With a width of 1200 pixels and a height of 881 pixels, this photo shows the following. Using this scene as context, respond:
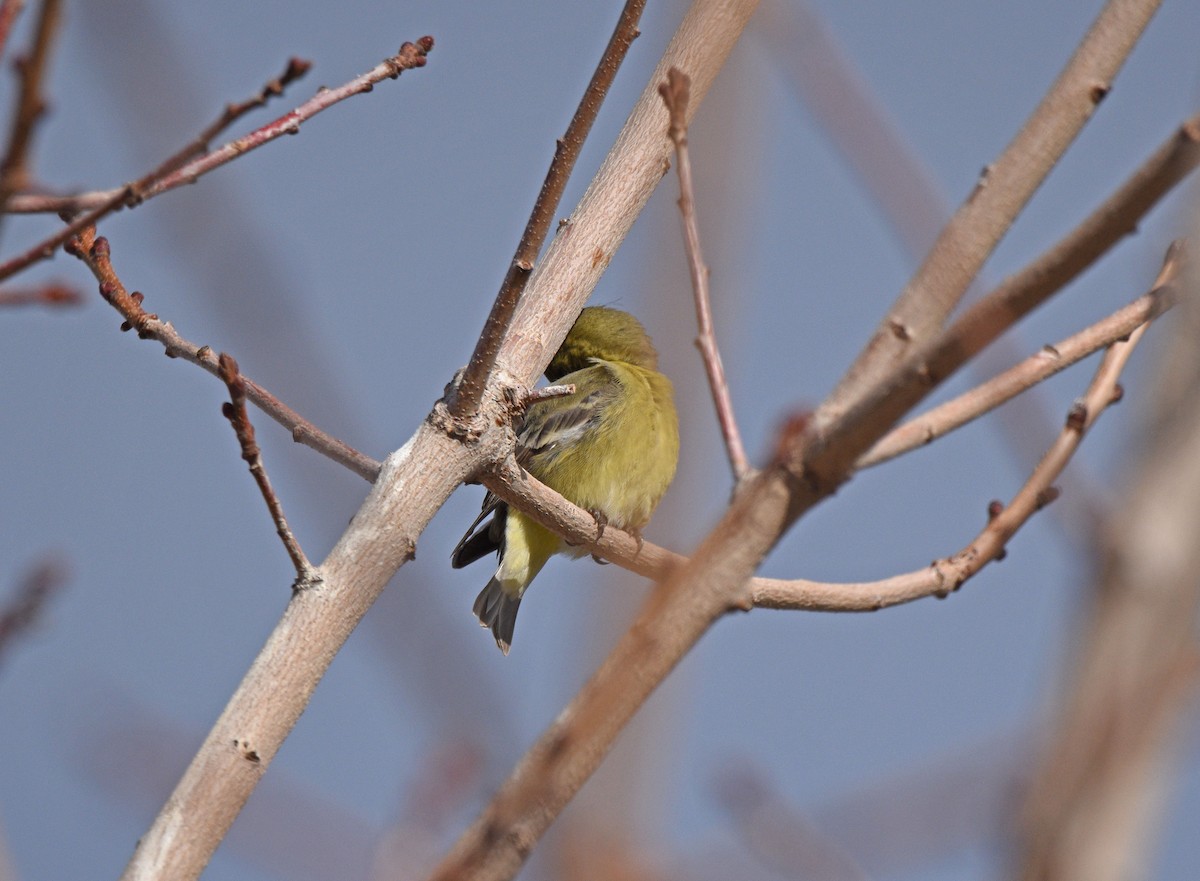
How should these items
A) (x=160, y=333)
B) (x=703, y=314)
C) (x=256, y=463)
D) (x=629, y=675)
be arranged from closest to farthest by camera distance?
1. (x=629, y=675)
2. (x=703, y=314)
3. (x=256, y=463)
4. (x=160, y=333)

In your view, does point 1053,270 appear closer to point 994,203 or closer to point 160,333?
point 994,203

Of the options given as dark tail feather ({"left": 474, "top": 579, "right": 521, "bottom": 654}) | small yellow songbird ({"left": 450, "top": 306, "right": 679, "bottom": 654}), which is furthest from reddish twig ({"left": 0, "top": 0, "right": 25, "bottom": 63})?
dark tail feather ({"left": 474, "top": 579, "right": 521, "bottom": 654})

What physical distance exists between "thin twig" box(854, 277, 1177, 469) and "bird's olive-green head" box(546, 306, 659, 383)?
4.10 m

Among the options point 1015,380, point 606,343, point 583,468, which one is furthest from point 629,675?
point 606,343

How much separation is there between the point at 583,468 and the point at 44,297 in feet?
12.8

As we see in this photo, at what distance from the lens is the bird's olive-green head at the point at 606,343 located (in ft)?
22.2

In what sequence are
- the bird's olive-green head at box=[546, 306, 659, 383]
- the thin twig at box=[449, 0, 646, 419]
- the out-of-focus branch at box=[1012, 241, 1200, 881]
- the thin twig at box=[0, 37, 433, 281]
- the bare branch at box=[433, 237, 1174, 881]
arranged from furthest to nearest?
the bird's olive-green head at box=[546, 306, 659, 383] < the thin twig at box=[449, 0, 646, 419] < the thin twig at box=[0, 37, 433, 281] < the bare branch at box=[433, 237, 1174, 881] < the out-of-focus branch at box=[1012, 241, 1200, 881]

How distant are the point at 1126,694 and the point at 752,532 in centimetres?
80

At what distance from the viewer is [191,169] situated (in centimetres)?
205

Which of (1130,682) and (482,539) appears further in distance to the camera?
(482,539)

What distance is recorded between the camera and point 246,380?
295cm

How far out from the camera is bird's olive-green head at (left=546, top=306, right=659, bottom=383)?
675 centimetres

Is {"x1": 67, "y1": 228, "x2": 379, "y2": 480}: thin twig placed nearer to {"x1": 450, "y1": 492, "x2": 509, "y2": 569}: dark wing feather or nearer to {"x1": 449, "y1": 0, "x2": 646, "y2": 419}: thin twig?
{"x1": 449, "y1": 0, "x2": 646, "y2": 419}: thin twig

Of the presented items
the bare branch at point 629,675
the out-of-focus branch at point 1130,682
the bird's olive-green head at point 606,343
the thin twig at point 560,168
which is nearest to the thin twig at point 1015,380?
the bare branch at point 629,675
